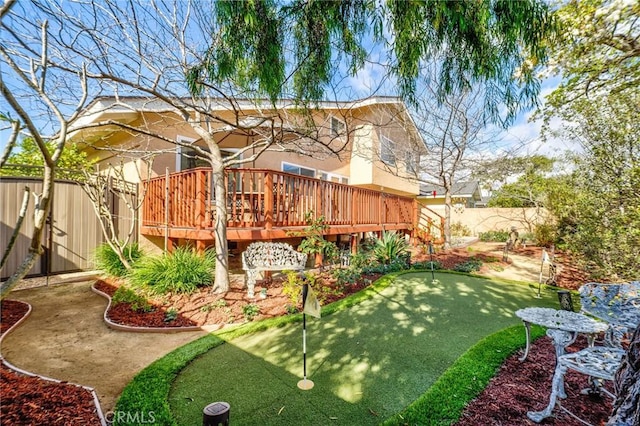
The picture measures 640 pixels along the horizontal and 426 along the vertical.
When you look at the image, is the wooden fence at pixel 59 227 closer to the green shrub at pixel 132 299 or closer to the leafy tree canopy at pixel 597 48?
the green shrub at pixel 132 299

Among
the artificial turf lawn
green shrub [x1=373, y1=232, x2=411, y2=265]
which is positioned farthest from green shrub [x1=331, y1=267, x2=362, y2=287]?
green shrub [x1=373, y1=232, x2=411, y2=265]

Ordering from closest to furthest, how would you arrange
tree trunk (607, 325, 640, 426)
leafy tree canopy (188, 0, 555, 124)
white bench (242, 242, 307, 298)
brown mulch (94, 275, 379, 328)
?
tree trunk (607, 325, 640, 426), leafy tree canopy (188, 0, 555, 124), brown mulch (94, 275, 379, 328), white bench (242, 242, 307, 298)

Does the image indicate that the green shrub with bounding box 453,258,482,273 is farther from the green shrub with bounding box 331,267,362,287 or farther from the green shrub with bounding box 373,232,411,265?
the green shrub with bounding box 331,267,362,287

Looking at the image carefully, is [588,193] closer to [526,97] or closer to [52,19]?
[526,97]

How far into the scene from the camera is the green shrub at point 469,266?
9.40m

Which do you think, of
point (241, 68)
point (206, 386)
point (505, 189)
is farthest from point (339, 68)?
point (505, 189)

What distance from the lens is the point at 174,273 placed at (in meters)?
6.37

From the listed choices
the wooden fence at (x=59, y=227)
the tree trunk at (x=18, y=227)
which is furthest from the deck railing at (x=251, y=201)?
the tree trunk at (x=18, y=227)

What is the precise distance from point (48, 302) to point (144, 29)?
5.96 metres

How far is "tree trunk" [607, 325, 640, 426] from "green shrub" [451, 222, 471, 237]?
18.1 metres

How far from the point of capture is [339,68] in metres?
3.15

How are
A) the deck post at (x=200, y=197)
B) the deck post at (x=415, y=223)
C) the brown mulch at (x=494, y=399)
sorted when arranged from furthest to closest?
the deck post at (x=415, y=223), the deck post at (x=200, y=197), the brown mulch at (x=494, y=399)

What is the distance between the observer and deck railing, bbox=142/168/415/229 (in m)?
7.18

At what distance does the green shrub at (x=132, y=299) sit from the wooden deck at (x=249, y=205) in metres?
1.79
